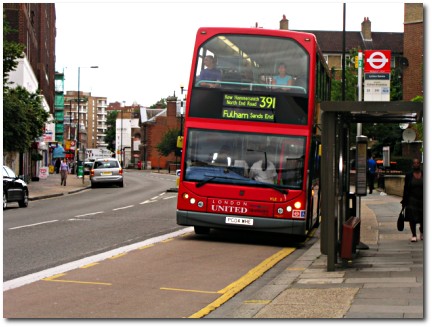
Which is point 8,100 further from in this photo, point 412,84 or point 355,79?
point 355,79

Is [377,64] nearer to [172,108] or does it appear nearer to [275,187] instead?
[275,187]

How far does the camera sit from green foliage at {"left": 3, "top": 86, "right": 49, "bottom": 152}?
3288 centimetres

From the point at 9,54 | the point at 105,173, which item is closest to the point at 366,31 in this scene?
the point at 105,173

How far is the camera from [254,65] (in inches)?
605

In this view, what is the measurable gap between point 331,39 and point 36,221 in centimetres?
10117

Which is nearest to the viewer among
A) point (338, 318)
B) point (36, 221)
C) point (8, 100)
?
point (338, 318)

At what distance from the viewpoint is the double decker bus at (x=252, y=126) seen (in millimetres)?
15352

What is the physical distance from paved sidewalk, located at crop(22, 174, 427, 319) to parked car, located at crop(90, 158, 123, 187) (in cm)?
3384

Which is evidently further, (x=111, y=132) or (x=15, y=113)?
(x=111, y=132)

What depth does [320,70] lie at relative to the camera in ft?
56.1

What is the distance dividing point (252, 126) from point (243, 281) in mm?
5134

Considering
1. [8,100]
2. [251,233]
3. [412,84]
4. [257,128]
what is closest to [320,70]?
[257,128]

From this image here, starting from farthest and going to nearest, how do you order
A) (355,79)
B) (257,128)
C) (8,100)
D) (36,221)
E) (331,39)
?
(331,39) < (355,79) < (8,100) < (36,221) < (257,128)

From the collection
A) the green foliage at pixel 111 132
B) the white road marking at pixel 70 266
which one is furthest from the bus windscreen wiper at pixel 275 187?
the green foliage at pixel 111 132
